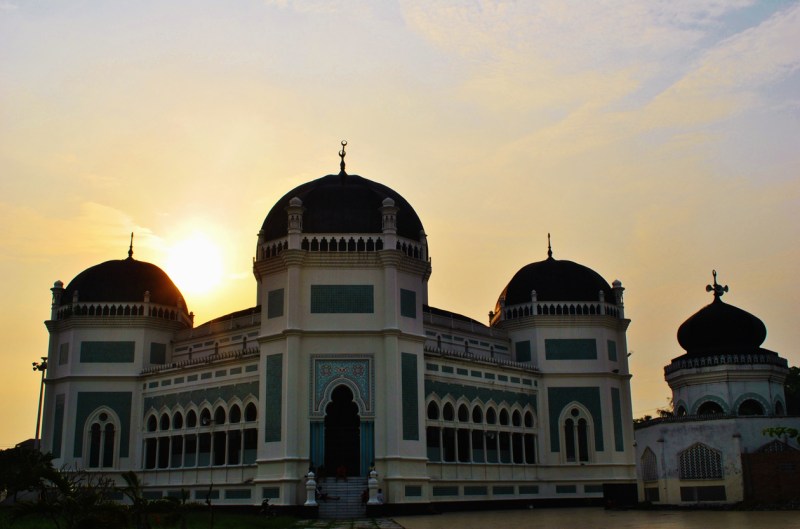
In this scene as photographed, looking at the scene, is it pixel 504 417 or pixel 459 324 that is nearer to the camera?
pixel 504 417

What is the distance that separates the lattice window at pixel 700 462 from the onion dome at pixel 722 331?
10.7 metres

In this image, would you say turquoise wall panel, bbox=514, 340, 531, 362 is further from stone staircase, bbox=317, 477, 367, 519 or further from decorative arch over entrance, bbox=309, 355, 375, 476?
stone staircase, bbox=317, 477, 367, 519

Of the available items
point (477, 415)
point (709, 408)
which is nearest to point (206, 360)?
point (477, 415)

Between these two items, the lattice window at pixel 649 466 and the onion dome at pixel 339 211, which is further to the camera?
the onion dome at pixel 339 211

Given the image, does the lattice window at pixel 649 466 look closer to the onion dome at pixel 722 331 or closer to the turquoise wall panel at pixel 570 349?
the onion dome at pixel 722 331

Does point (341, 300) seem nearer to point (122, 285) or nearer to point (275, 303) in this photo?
point (275, 303)

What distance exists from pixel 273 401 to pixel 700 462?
16.6m

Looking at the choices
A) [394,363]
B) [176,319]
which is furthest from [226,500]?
[176,319]

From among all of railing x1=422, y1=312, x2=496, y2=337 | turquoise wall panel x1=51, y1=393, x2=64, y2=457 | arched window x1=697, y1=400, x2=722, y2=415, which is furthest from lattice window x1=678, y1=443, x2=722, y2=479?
turquoise wall panel x1=51, y1=393, x2=64, y2=457

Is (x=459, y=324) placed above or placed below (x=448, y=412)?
above

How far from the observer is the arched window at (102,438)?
4394cm

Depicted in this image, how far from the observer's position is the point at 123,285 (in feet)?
153

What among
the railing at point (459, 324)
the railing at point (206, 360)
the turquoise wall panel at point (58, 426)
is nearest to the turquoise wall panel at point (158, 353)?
the railing at point (206, 360)

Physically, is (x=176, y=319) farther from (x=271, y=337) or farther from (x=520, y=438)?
(x=520, y=438)
